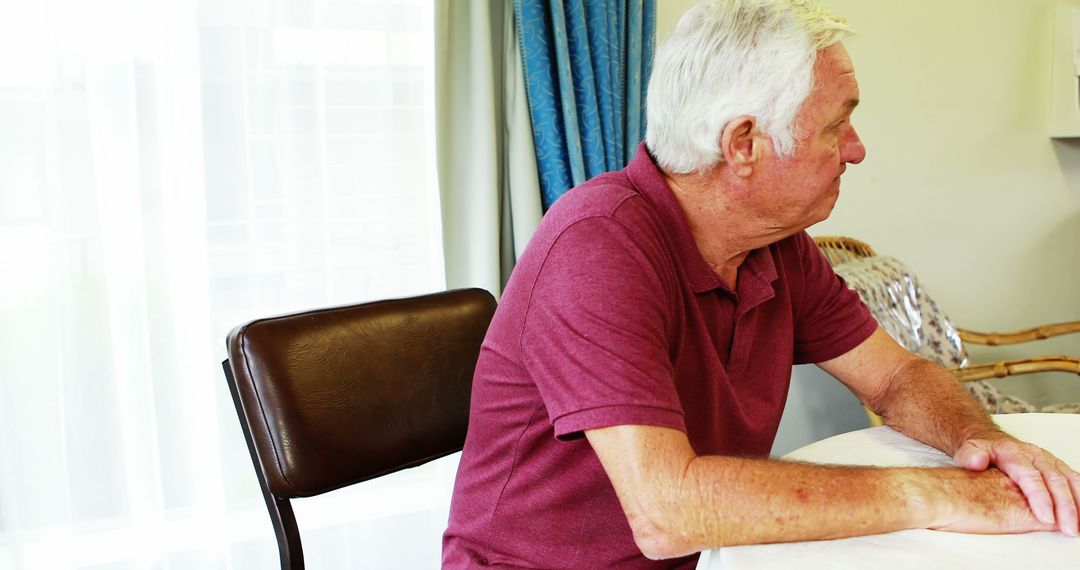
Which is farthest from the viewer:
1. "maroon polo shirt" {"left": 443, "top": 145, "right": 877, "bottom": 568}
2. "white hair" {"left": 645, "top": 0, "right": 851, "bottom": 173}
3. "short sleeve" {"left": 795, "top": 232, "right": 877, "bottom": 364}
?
"short sleeve" {"left": 795, "top": 232, "right": 877, "bottom": 364}

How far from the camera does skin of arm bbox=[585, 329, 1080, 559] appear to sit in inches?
36.3

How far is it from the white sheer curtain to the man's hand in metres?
1.33

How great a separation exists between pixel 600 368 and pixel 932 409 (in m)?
0.57

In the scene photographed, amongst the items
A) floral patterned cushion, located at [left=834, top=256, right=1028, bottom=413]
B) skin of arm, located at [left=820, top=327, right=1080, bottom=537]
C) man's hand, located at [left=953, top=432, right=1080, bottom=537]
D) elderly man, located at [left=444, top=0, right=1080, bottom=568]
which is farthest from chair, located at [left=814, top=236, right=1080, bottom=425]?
man's hand, located at [left=953, top=432, right=1080, bottom=537]

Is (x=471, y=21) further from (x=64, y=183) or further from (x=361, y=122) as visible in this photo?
(x=64, y=183)

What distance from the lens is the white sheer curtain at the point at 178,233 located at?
5.70 feet

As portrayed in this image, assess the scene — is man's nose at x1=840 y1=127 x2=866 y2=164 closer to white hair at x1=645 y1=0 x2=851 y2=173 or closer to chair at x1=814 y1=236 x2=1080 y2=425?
white hair at x1=645 y1=0 x2=851 y2=173

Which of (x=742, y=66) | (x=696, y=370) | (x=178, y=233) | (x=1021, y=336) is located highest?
(x=742, y=66)

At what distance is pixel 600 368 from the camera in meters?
0.97

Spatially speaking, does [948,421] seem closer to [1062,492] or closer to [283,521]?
[1062,492]

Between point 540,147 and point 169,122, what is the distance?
797 millimetres

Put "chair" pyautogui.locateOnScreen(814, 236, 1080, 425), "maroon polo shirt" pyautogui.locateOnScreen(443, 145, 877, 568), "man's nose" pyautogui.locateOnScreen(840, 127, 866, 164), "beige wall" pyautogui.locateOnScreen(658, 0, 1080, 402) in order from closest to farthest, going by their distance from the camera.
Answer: "maroon polo shirt" pyautogui.locateOnScreen(443, 145, 877, 568), "man's nose" pyautogui.locateOnScreen(840, 127, 866, 164), "chair" pyautogui.locateOnScreen(814, 236, 1080, 425), "beige wall" pyautogui.locateOnScreen(658, 0, 1080, 402)

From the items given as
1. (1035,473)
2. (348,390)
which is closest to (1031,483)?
(1035,473)

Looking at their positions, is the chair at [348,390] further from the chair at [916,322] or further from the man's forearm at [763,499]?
the chair at [916,322]
